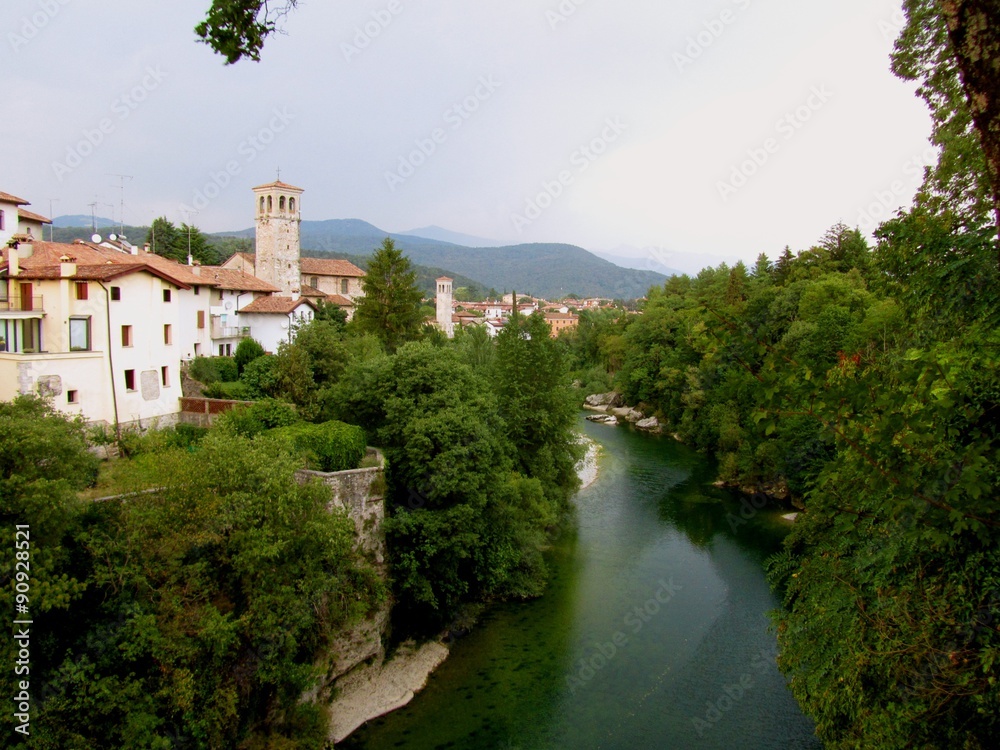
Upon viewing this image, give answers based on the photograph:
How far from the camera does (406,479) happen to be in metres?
15.5

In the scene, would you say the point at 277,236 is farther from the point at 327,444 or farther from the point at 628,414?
the point at 628,414

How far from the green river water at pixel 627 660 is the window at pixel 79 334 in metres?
10.7

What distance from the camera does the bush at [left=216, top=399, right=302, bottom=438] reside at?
15.1 m

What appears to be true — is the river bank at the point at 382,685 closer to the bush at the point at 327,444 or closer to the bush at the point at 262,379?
the bush at the point at 327,444

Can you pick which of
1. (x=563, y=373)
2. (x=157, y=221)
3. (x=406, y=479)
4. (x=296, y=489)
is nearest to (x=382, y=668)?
(x=406, y=479)

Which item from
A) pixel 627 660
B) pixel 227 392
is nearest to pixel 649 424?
pixel 627 660

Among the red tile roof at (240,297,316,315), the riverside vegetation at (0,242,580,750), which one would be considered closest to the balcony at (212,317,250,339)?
the red tile roof at (240,297,316,315)

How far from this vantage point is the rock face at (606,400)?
1897 inches

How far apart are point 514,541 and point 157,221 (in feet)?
108

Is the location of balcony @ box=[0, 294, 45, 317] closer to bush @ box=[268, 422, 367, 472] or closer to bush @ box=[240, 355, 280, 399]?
bush @ box=[240, 355, 280, 399]

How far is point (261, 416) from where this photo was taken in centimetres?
1570
